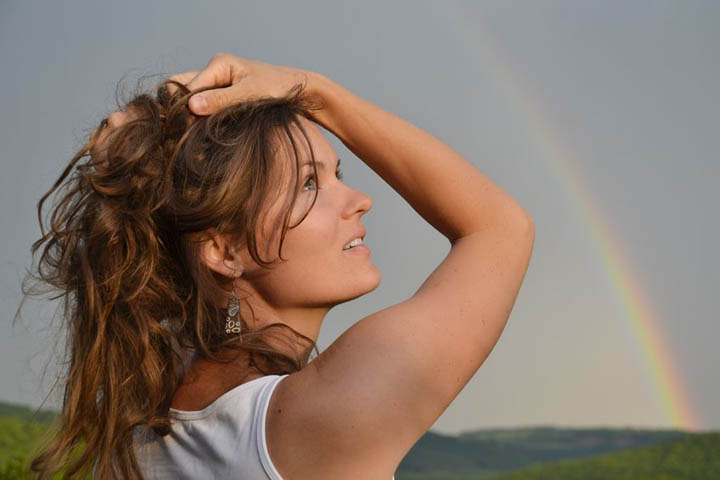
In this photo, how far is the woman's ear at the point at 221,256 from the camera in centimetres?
216

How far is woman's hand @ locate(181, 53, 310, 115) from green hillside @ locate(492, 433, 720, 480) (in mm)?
12625

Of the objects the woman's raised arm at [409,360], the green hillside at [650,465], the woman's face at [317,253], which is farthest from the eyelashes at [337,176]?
the green hillside at [650,465]

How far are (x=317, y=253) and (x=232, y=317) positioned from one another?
10.9 inches

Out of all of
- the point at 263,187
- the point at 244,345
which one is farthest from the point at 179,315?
the point at 263,187

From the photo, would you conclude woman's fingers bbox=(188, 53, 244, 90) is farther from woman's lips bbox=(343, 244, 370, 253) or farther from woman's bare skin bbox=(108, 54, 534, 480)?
woman's lips bbox=(343, 244, 370, 253)

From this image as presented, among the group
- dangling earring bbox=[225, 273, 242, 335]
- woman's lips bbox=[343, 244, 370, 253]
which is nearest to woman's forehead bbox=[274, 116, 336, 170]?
woman's lips bbox=[343, 244, 370, 253]

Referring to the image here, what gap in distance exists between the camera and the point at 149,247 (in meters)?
2.17

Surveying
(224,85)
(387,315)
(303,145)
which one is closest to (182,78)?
(224,85)

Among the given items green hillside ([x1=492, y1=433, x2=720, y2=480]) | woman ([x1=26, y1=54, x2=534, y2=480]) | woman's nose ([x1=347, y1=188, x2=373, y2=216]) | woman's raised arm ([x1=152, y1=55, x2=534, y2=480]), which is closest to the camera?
woman's raised arm ([x1=152, y1=55, x2=534, y2=480])

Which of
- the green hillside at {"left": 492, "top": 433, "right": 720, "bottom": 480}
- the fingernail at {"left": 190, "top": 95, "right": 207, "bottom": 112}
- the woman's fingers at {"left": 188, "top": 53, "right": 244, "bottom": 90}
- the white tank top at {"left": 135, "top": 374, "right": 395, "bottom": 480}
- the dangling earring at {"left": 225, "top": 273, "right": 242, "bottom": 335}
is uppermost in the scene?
the woman's fingers at {"left": 188, "top": 53, "right": 244, "bottom": 90}

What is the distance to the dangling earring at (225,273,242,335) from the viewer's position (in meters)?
2.13

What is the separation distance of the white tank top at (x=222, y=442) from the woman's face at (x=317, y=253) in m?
0.32

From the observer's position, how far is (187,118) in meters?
2.24

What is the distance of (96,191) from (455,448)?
25954 millimetres
